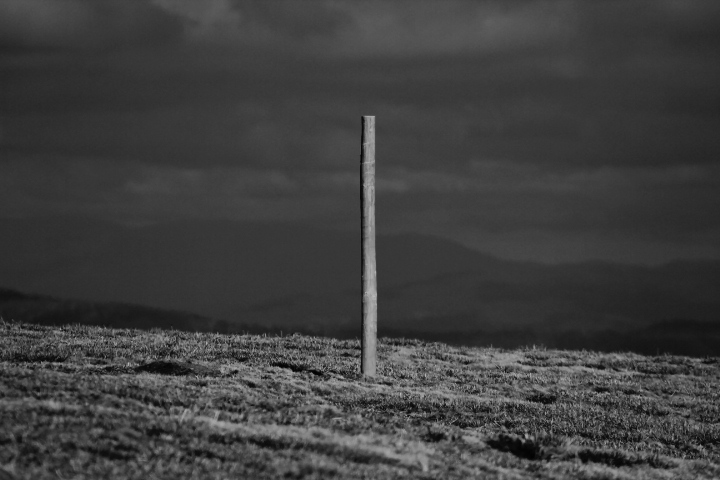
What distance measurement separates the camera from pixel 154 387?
1302 centimetres

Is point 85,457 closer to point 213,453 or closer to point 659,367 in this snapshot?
point 213,453

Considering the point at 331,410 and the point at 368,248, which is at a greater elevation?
the point at 368,248

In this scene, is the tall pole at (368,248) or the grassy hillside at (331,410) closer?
the grassy hillside at (331,410)

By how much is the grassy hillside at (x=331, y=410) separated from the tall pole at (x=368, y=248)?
0.80 metres

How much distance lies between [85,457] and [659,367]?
24.5 m

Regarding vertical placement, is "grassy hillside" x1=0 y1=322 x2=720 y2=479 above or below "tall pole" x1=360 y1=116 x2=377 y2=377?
below

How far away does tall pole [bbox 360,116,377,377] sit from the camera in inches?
844

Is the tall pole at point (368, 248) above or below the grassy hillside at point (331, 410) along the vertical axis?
above

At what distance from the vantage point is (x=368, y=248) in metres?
21.5

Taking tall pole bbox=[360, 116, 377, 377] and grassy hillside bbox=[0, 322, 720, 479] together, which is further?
tall pole bbox=[360, 116, 377, 377]

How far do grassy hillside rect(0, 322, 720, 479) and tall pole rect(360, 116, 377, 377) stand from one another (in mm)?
797

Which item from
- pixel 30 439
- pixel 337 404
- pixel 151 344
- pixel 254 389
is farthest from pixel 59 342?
pixel 30 439

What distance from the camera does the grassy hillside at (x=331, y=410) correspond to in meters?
9.54

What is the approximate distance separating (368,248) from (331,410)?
8.76 metres
